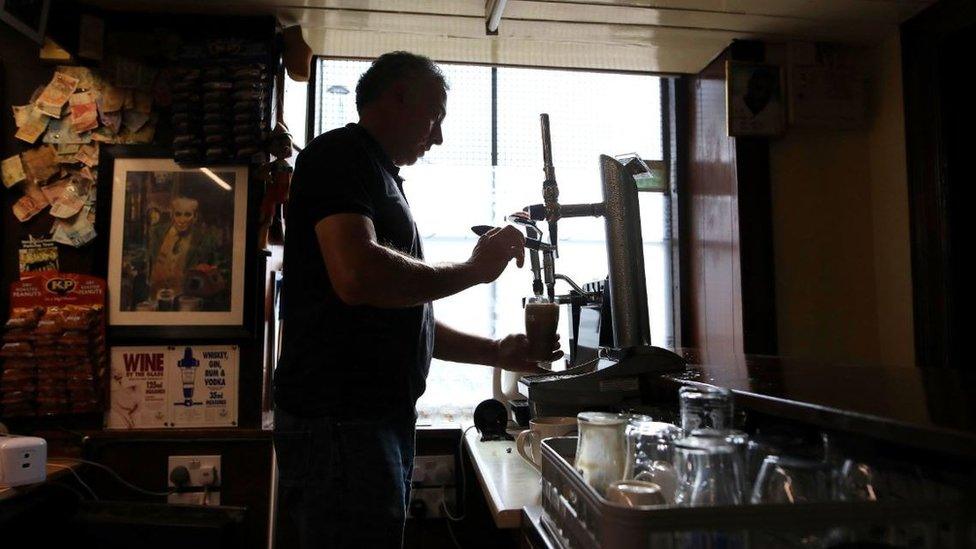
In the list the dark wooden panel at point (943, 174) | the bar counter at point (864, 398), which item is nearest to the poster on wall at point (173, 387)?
the bar counter at point (864, 398)

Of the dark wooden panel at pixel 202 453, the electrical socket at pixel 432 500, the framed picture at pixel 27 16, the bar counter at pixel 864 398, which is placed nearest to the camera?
the bar counter at pixel 864 398

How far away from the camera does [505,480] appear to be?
1.17m

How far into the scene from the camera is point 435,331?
157 cm

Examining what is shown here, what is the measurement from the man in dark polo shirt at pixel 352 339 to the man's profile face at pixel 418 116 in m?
0.14

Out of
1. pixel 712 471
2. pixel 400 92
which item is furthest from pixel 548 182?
pixel 712 471

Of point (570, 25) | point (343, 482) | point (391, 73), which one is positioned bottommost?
point (343, 482)

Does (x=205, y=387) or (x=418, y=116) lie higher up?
(x=418, y=116)

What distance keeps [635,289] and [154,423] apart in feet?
5.24

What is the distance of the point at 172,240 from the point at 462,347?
107cm

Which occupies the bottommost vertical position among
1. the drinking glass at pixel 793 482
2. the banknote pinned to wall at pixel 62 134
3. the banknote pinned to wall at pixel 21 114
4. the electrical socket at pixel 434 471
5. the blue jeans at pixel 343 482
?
the electrical socket at pixel 434 471

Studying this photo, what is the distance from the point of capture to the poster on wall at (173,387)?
6.26 feet

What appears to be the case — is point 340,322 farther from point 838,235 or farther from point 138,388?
point 838,235

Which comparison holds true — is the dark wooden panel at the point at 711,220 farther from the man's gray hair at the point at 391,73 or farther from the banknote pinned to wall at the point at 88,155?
the banknote pinned to wall at the point at 88,155

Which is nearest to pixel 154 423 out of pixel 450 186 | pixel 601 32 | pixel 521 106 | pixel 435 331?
pixel 435 331
